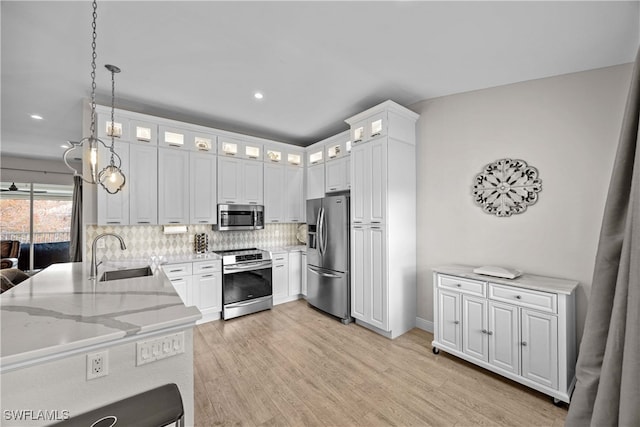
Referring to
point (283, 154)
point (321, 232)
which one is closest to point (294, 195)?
point (283, 154)

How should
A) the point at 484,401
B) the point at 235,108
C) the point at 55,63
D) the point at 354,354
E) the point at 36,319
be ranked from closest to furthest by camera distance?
1. the point at 36,319
2. the point at 484,401
3. the point at 55,63
4. the point at 354,354
5. the point at 235,108

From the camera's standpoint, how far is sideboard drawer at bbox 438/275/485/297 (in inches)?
A: 98.0

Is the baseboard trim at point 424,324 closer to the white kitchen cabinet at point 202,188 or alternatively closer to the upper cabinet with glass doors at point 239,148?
the white kitchen cabinet at point 202,188

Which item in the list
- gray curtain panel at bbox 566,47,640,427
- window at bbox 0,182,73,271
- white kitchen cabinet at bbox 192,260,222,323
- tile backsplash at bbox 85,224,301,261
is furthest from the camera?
window at bbox 0,182,73,271

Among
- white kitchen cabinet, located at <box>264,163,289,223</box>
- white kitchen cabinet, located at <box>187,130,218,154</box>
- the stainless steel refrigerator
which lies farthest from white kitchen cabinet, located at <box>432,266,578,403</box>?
white kitchen cabinet, located at <box>187,130,218,154</box>

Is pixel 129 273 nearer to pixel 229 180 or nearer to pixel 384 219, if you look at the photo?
pixel 229 180

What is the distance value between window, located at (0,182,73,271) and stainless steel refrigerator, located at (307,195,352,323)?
6.56m

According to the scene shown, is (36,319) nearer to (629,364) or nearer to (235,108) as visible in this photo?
(629,364)

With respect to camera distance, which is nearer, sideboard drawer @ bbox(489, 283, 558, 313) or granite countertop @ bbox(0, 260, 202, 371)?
A: granite countertop @ bbox(0, 260, 202, 371)

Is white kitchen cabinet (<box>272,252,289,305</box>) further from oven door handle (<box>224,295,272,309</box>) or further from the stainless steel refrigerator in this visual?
the stainless steel refrigerator

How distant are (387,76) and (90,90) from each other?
136 inches

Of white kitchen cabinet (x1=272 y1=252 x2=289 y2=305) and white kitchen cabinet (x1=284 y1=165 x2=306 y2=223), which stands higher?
white kitchen cabinet (x1=284 y1=165 x2=306 y2=223)

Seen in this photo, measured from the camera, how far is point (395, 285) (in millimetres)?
3229

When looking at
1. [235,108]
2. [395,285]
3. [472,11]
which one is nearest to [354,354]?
[395,285]
